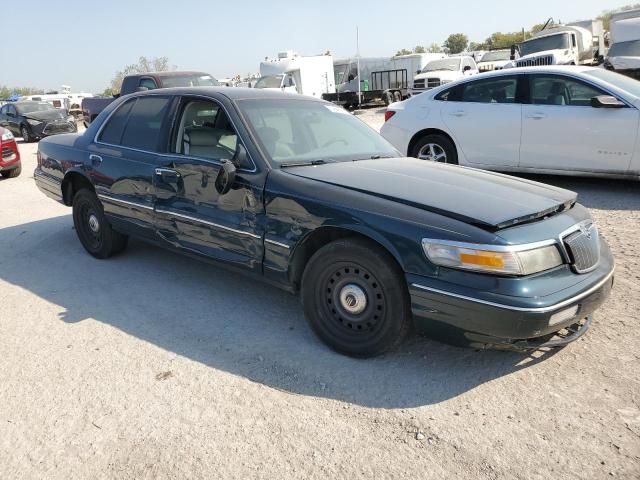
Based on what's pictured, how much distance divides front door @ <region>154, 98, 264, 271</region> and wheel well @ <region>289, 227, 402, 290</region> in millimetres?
305

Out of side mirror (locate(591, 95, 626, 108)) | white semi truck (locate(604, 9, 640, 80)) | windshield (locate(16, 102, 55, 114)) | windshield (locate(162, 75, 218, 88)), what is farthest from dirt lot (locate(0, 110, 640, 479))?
windshield (locate(16, 102, 55, 114))

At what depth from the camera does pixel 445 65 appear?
23.6 metres

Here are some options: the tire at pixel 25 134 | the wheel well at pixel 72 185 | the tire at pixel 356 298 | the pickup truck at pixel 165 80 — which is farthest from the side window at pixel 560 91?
the tire at pixel 25 134

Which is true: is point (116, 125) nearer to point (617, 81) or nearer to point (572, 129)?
point (572, 129)

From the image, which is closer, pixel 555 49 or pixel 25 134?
pixel 25 134

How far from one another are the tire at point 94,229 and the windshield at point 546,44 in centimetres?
2217

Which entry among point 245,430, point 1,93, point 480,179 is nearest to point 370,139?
point 480,179

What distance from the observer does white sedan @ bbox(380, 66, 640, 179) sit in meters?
6.52

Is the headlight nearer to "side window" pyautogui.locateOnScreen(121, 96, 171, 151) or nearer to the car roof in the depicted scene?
the car roof

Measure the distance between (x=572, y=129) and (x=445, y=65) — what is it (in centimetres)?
1809

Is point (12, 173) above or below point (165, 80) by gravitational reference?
below

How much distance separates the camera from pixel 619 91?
6.53 metres

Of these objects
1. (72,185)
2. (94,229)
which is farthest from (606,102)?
(72,185)

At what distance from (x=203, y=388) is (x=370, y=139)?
2438 mm
